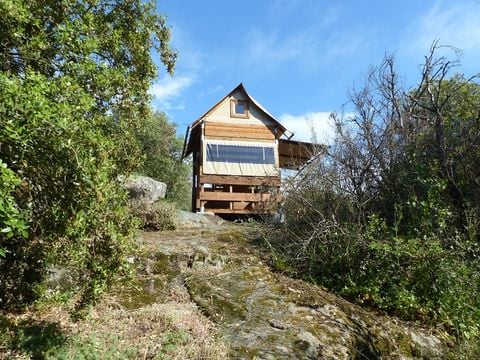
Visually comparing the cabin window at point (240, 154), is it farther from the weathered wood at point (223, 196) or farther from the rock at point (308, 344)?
the rock at point (308, 344)

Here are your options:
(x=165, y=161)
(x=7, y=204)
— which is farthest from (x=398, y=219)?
(x=165, y=161)

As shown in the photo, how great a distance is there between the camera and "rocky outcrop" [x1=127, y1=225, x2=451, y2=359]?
493 cm

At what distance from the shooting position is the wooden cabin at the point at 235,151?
16.6 m

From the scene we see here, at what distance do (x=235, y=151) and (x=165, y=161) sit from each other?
10.6 metres

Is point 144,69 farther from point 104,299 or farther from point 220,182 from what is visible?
point 220,182

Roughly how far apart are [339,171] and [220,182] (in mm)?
8451

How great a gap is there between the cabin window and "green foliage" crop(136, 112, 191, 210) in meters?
9.41

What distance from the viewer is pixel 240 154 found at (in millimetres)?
17250

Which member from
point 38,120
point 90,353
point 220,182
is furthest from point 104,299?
point 220,182

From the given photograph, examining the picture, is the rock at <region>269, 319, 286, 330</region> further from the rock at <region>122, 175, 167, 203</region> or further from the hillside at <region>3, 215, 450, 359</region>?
the rock at <region>122, 175, 167, 203</region>

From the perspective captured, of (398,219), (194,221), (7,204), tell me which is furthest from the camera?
(194,221)

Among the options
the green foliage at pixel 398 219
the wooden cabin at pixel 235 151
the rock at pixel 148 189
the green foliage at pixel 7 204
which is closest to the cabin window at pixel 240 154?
the wooden cabin at pixel 235 151

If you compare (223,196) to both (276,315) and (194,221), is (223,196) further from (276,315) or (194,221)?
(276,315)

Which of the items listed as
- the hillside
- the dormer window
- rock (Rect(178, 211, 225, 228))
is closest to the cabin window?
the dormer window
